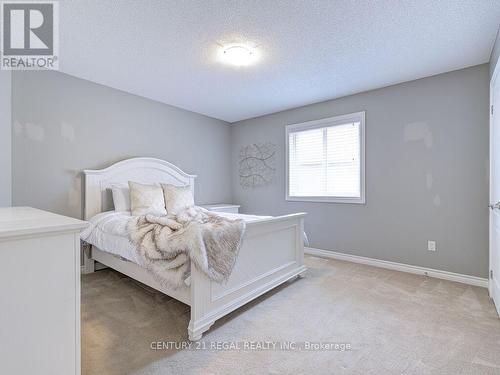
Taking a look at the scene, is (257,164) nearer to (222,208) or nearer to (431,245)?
(222,208)

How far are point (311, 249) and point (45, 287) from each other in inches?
140

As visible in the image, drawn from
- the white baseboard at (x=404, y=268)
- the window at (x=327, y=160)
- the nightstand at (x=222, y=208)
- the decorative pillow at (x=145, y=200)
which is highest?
the window at (x=327, y=160)

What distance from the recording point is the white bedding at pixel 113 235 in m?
2.29

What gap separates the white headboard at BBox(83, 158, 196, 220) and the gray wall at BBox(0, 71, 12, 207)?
0.69m

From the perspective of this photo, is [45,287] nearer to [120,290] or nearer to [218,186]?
[120,290]

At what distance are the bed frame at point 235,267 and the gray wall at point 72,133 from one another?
A: 193 millimetres

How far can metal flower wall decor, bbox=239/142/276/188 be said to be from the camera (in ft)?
15.1

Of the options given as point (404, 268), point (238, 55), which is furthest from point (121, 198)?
point (404, 268)

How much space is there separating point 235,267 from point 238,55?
200 cm

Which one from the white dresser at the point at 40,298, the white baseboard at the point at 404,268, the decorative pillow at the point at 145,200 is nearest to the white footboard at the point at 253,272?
the white dresser at the point at 40,298

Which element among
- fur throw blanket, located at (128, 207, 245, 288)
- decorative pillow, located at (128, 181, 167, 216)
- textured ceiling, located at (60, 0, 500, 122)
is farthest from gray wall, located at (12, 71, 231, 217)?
fur throw blanket, located at (128, 207, 245, 288)

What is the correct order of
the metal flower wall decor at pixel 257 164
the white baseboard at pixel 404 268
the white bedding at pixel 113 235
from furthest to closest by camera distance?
the metal flower wall decor at pixel 257 164 < the white baseboard at pixel 404 268 < the white bedding at pixel 113 235

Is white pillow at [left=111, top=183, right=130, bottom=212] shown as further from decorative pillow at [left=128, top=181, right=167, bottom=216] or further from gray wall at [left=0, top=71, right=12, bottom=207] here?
gray wall at [left=0, top=71, right=12, bottom=207]
